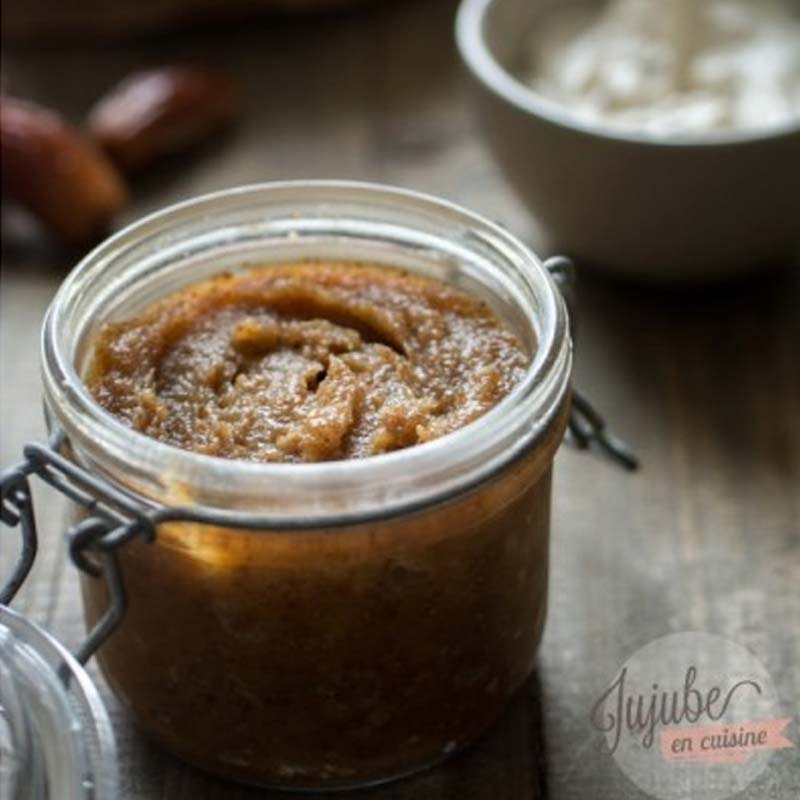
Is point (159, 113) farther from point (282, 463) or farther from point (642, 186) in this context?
point (282, 463)

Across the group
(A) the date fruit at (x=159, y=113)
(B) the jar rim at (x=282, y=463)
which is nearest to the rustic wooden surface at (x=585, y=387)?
(A) the date fruit at (x=159, y=113)

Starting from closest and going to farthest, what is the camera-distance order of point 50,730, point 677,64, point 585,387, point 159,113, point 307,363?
point 50,730 < point 307,363 < point 585,387 < point 677,64 < point 159,113

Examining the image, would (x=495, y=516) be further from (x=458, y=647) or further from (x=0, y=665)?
(x=0, y=665)

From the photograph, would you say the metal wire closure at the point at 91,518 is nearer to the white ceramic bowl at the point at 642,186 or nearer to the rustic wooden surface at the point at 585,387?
the rustic wooden surface at the point at 585,387

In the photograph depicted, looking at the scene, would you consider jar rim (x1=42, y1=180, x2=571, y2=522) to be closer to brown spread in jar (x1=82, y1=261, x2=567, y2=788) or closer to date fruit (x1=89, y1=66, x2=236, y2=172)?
brown spread in jar (x1=82, y1=261, x2=567, y2=788)

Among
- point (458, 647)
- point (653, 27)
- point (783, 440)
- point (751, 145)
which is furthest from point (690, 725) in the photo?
point (653, 27)

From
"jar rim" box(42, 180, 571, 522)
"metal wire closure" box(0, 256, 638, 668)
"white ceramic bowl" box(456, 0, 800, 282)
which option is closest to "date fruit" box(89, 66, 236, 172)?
"white ceramic bowl" box(456, 0, 800, 282)

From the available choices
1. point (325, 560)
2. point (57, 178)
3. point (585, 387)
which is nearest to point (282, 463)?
point (325, 560)
